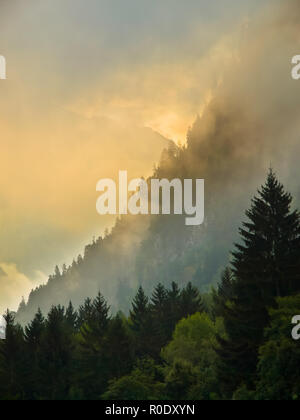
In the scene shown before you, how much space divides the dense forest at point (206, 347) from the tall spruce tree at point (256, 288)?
0.27 feet

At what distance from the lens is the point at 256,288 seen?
140ft

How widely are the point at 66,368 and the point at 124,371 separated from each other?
6948mm

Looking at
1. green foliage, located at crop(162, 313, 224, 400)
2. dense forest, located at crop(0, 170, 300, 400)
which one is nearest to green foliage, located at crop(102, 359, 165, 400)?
dense forest, located at crop(0, 170, 300, 400)

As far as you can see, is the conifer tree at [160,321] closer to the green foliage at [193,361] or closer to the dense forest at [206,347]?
the dense forest at [206,347]

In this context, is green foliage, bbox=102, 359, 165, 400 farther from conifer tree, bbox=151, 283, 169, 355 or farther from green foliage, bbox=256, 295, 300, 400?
green foliage, bbox=256, 295, 300, 400

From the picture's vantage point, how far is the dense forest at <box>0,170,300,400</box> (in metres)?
37.5

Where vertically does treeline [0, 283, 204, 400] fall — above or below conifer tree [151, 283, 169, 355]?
below

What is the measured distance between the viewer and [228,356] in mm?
42594

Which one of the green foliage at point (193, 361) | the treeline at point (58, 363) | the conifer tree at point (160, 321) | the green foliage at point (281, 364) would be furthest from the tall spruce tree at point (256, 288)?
the conifer tree at point (160, 321)

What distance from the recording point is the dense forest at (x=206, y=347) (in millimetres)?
37531

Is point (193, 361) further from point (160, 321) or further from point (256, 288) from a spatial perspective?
point (160, 321)

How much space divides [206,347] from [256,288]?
19.7 metres

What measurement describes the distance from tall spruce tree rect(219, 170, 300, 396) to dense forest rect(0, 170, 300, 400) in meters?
0.08
